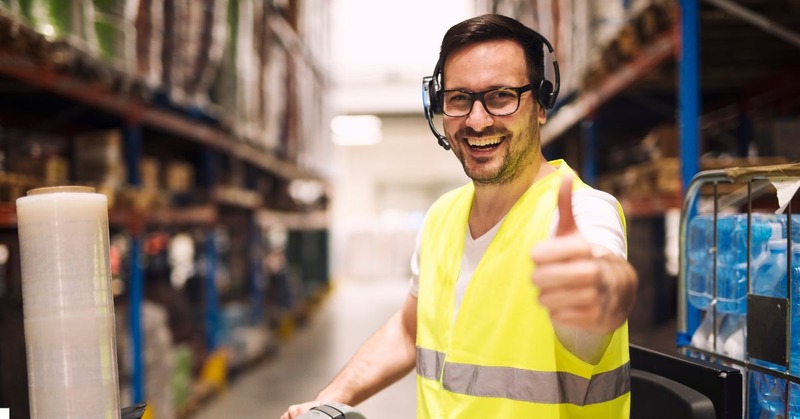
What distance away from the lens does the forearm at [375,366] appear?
1.76 metres

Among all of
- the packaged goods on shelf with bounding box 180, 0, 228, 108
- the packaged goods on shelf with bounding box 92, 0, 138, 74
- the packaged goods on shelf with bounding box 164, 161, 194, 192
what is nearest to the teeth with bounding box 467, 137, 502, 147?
the packaged goods on shelf with bounding box 92, 0, 138, 74

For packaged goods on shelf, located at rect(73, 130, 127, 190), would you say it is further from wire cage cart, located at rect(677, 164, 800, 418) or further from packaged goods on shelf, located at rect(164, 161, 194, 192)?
wire cage cart, located at rect(677, 164, 800, 418)

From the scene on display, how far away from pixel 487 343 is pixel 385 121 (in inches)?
656

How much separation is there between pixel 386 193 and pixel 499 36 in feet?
70.3

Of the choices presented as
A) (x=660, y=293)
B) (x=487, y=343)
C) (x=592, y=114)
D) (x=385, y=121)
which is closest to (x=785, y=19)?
(x=592, y=114)

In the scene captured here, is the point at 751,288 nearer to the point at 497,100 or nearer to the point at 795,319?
the point at 795,319

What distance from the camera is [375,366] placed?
1858 mm

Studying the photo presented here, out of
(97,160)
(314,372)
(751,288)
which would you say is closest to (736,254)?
(751,288)

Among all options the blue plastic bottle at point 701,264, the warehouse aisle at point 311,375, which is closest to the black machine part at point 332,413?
the blue plastic bottle at point 701,264

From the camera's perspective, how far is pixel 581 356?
1273 millimetres

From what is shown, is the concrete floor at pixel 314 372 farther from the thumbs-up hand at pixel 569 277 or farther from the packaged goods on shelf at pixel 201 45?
the packaged goods on shelf at pixel 201 45

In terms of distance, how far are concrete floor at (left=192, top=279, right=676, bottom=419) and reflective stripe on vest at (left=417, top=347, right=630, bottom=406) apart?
1300mm

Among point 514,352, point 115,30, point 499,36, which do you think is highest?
point 115,30

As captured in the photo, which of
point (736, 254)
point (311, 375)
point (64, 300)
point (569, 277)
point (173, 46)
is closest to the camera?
point (569, 277)
